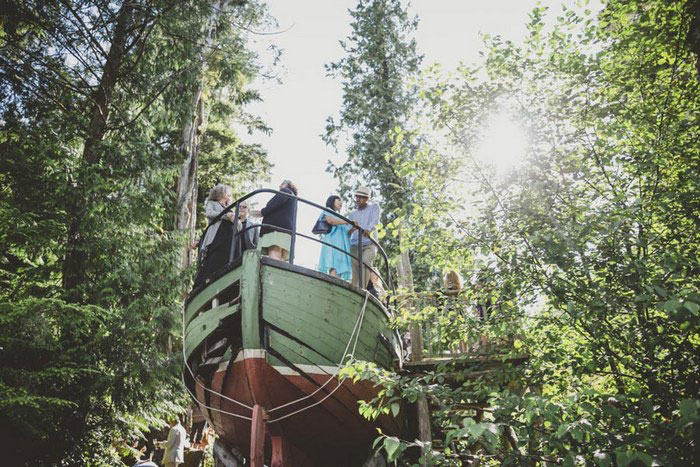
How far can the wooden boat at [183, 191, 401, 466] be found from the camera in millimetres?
4105

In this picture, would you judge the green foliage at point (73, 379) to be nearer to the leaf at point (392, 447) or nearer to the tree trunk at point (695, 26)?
the leaf at point (392, 447)

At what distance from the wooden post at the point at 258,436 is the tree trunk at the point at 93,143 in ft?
12.4

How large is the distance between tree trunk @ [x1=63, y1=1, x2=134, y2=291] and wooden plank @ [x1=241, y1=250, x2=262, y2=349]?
3565 mm

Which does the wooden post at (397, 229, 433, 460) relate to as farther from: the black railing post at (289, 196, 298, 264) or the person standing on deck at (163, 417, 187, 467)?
the person standing on deck at (163, 417, 187, 467)

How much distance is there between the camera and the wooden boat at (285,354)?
13.5 feet

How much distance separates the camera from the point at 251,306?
161 inches

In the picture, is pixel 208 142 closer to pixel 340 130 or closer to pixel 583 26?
pixel 340 130

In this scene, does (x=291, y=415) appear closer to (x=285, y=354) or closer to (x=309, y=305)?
(x=285, y=354)

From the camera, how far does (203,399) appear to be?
205 inches

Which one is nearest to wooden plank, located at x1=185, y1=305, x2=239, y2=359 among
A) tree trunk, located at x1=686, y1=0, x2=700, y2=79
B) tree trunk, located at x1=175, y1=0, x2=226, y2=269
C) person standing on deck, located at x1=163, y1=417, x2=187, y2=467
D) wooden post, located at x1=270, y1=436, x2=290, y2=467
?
wooden post, located at x1=270, y1=436, x2=290, y2=467

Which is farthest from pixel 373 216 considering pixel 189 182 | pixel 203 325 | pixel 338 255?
pixel 189 182

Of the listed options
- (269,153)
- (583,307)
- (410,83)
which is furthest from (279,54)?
(583,307)

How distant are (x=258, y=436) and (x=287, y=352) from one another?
0.82m

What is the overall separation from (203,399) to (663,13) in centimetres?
561
